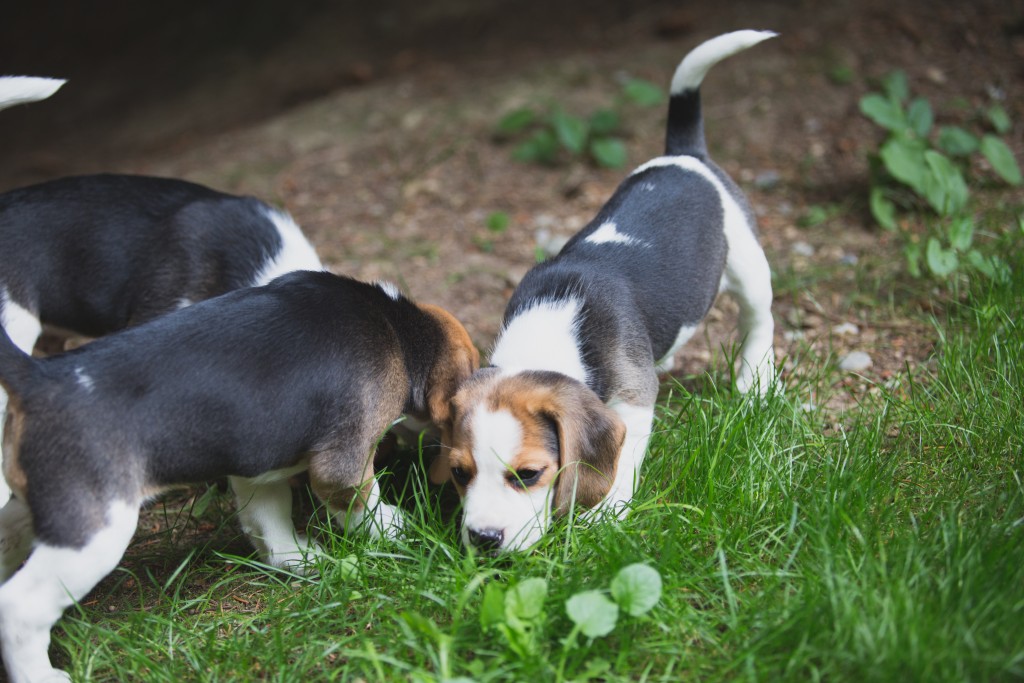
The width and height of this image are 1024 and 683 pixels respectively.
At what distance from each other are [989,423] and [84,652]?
3619mm

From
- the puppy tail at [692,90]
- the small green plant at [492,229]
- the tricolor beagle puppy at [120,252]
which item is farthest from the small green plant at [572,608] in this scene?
the small green plant at [492,229]

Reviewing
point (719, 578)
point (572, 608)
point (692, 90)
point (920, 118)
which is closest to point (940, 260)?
point (920, 118)

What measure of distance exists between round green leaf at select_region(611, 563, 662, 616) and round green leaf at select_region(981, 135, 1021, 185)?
4385 millimetres

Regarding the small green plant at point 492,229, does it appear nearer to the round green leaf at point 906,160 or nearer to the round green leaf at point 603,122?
the round green leaf at point 603,122

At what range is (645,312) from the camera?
4387mm

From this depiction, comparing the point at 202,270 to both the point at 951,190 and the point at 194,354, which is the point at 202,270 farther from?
the point at 951,190

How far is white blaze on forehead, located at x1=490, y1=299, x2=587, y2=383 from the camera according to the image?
398 centimetres

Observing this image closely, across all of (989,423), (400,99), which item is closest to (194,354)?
(989,423)

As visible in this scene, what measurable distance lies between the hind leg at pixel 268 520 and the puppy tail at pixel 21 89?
5.41 feet

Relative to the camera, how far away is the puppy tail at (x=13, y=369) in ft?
10.7

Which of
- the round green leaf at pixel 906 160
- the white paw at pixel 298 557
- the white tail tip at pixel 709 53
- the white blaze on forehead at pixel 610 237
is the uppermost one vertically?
the white tail tip at pixel 709 53

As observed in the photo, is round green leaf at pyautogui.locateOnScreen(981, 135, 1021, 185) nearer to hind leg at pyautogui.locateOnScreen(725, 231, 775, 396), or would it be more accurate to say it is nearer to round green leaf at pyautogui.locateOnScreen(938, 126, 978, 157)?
round green leaf at pyautogui.locateOnScreen(938, 126, 978, 157)

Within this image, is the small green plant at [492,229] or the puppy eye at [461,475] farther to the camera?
the small green plant at [492,229]

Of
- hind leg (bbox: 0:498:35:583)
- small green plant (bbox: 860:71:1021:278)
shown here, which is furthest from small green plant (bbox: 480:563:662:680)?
small green plant (bbox: 860:71:1021:278)
